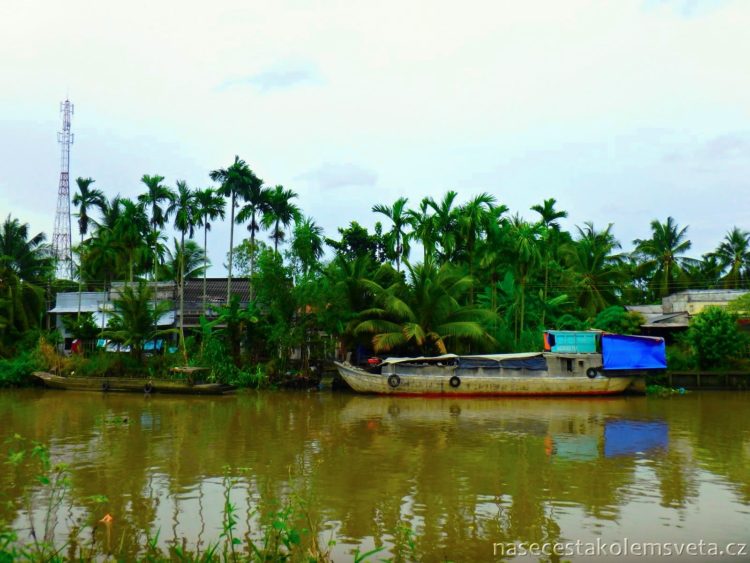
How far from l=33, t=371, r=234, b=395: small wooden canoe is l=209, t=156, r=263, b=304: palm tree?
22.7 feet

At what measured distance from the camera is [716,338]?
92.2 ft

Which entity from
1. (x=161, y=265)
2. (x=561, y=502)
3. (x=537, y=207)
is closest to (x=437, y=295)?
(x=537, y=207)

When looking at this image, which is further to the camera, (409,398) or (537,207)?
(537,207)

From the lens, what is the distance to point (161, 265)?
3950cm

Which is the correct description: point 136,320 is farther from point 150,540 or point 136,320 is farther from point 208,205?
point 150,540

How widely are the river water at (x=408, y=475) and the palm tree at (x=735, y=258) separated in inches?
959

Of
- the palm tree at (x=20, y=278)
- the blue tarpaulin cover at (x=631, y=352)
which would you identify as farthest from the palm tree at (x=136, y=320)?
the blue tarpaulin cover at (x=631, y=352)

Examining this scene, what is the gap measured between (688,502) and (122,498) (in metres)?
8.54

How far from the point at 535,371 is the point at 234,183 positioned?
17.6 meters

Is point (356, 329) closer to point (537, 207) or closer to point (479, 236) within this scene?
point (479, 236)

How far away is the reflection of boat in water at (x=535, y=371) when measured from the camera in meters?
25.1

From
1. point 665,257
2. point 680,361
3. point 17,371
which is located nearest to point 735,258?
point 665,257

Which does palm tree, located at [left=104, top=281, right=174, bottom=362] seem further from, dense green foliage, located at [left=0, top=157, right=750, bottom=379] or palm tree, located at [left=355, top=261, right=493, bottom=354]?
palm tree, located at [left=355, top=261, right=493, bottom=354]

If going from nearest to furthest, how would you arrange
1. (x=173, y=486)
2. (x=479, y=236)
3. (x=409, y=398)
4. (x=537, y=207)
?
1. (x=173, y=486)
2. (x=409, y=398)
3. (x=479, y=236)
4. (x=537, y=207)
